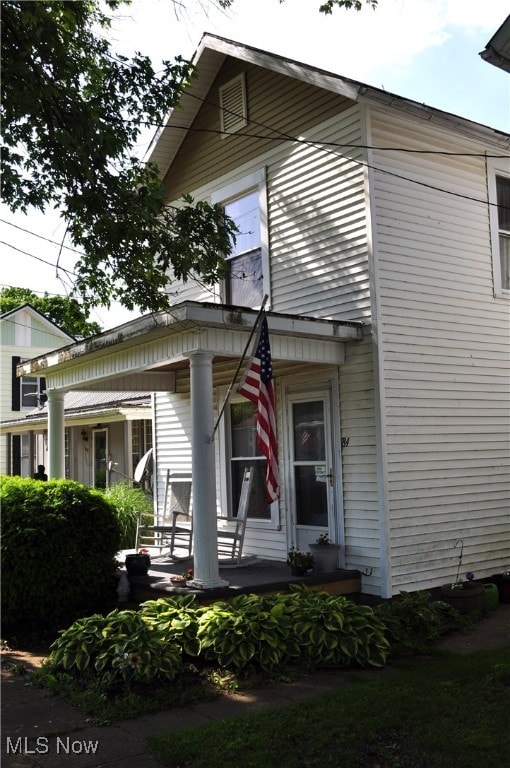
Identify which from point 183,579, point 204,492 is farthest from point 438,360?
point 183,579

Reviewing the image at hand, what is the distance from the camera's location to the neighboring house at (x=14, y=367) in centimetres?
2420

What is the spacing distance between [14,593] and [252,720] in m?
3.52

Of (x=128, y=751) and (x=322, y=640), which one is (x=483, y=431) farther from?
(x=128, y=751)

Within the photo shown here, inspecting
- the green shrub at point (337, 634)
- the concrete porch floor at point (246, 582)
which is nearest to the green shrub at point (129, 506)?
the concrete porch floor at point (246, 582)

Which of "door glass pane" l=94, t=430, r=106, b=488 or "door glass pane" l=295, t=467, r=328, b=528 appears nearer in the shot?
"door glass pane" l=295, t=467, r=328, b=528

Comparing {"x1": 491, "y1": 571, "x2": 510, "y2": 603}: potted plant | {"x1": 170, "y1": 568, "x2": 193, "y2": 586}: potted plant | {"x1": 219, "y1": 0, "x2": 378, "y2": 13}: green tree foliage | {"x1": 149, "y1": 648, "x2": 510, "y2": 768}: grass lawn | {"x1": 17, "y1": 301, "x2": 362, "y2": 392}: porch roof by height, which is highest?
{"x1": 219, "y1": 0, "x2": 378, "y2": 13}: green tree foliage

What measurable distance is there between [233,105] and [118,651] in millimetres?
7813

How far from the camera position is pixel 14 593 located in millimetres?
7559

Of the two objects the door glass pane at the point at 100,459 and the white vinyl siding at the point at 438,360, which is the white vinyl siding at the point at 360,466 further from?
the door glass pane at the point at 100,459

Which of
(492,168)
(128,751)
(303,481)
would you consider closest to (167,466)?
(303,481)

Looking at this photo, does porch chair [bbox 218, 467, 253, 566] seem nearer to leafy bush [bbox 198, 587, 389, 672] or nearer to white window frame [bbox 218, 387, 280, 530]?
white window frame [bbox 218, 387, 280, 530]

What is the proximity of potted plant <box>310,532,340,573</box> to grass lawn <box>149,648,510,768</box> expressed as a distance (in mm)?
2454

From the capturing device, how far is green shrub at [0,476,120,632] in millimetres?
7594

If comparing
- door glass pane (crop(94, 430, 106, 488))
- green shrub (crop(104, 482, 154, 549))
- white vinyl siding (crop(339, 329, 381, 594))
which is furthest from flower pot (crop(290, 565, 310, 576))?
door glass pane (crop(94, 430, 106, 488))
